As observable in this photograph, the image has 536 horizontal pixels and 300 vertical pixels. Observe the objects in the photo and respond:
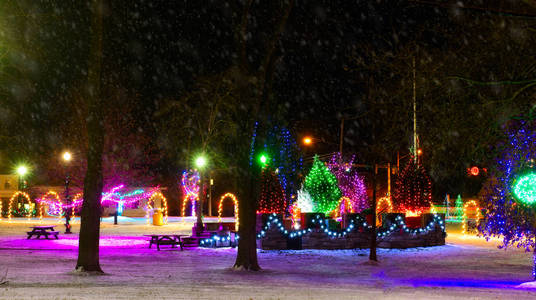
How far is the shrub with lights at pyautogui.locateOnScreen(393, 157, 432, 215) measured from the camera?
2753 cm

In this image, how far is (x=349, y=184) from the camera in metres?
47.2

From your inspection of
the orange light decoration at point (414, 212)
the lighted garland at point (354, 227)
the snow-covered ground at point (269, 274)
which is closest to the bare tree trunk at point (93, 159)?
the snow-covered ground at point (269, 274)

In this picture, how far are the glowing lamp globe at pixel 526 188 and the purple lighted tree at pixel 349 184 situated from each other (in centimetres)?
3104

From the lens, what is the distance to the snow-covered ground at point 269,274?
10719 mm

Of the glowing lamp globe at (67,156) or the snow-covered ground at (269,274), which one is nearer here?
the snow-covered ground at (269,274)

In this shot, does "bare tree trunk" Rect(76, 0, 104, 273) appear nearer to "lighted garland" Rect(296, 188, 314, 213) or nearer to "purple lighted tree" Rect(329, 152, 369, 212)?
"lighted garland" Rect(296, 188, 314, 213)

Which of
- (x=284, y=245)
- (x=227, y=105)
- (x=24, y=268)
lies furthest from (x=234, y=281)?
(x=227, y=105)

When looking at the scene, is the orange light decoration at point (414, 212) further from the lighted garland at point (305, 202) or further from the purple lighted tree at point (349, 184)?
the purple lighted tree at point (349, 184)

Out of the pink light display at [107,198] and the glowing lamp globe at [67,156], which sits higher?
the glowing lamp globe at [67,156]

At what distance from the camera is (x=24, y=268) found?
1441 centimetres

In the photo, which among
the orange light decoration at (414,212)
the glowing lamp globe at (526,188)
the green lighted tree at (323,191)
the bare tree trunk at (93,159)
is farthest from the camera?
the green lighted tree at (323,191)

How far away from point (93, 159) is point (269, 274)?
5.10 metres

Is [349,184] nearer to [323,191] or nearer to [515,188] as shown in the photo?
[323,191]

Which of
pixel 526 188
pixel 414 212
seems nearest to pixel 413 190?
pixel 414 212
